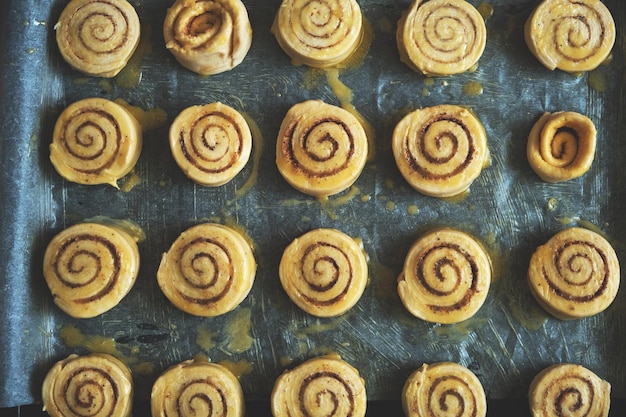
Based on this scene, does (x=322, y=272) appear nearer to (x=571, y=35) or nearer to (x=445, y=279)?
(x=445, y=279)

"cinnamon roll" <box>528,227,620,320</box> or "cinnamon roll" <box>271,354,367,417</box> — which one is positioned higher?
"cinnamon roll" <box>528,227,620,320</box>

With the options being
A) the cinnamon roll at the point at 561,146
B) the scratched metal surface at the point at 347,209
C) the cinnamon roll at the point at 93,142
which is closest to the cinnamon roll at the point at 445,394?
the scratched metal surface at the point at 347,209

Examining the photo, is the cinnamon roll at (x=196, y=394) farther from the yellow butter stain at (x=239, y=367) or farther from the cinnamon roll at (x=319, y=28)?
the cinnamon roll at (x=319, y=28)

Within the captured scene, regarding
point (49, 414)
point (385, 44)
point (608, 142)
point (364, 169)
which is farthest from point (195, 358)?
point (608, 142)

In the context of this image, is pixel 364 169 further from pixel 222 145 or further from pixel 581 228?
pixel 581 228

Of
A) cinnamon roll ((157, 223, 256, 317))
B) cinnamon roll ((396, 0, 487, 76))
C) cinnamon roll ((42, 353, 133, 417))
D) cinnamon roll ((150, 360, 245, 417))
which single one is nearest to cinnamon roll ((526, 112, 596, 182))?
cinnamon roll ((396, 0, 487, 76))

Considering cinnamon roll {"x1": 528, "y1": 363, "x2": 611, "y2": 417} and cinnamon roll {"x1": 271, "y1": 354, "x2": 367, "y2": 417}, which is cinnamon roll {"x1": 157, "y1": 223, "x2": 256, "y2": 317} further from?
cinnamon roll {"x1": 528, "y1": 363, "x2": 611, "y2": 417}

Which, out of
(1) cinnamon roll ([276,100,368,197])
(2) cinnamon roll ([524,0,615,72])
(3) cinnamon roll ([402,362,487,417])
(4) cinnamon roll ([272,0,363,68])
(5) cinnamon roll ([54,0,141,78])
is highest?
(2) cinnamon roll ([524,0,615,72])
